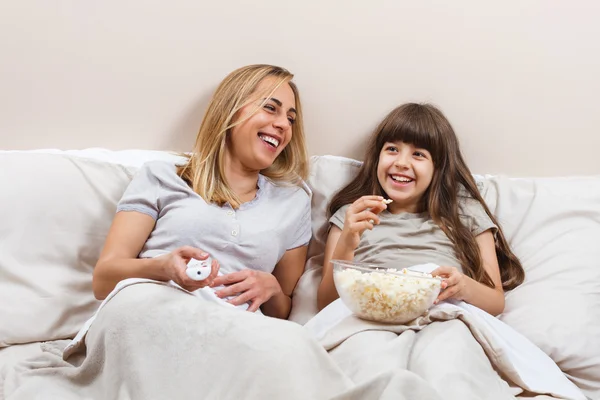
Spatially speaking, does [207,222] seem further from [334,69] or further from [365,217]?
[334,69]

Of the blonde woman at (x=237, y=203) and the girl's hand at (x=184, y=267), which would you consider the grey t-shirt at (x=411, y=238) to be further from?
the girl's hand at (x=184, y=267)

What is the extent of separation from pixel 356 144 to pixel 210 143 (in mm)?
416

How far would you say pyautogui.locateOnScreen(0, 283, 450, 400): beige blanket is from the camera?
0.91m

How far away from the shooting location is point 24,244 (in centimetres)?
142

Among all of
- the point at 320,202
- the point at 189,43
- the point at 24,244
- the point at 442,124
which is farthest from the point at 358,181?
the point at 24,244

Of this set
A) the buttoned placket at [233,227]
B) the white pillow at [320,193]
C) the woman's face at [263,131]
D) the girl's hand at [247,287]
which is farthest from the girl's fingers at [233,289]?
the woman's face at [263,131]

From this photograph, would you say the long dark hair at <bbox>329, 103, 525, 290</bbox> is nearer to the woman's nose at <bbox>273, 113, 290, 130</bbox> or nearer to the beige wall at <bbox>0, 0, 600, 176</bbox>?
the beige wall at <bbox>0, 0, 600, 176</bbox>

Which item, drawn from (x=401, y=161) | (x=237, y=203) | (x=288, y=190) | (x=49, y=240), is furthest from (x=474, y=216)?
(x=49, y=240)

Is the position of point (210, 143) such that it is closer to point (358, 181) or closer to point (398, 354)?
point (358, 181)

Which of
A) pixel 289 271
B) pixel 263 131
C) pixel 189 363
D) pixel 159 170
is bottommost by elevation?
pixel 289 271

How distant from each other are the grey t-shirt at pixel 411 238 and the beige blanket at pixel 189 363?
0.56 meters

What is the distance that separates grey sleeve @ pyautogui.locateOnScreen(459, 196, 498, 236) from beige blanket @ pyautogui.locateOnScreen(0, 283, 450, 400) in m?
0.70

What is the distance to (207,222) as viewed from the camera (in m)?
1.45

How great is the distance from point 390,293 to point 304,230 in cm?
46
